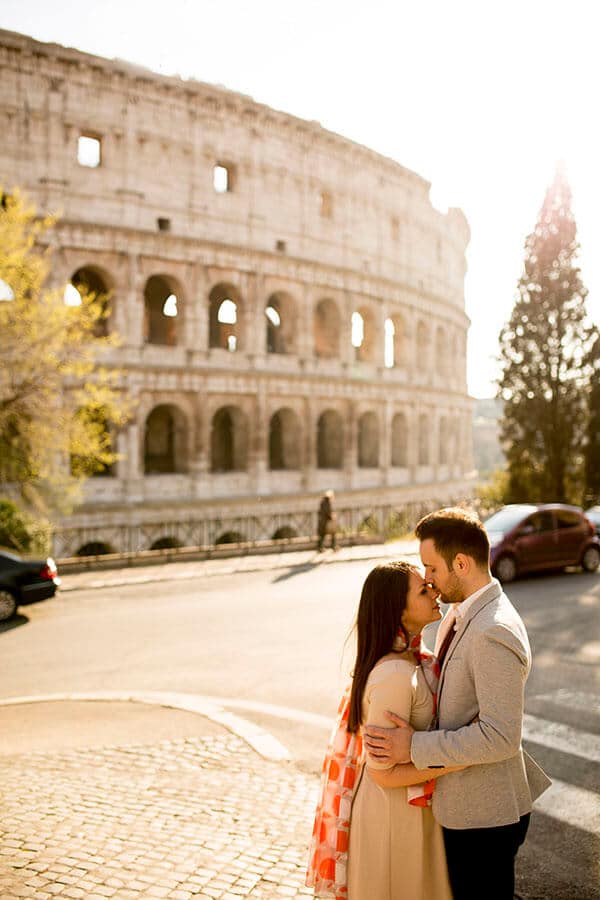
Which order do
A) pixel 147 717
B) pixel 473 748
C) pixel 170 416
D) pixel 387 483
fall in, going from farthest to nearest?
pixel 387 483, pixel 170 416, pixel 147 717, pixel 473 748

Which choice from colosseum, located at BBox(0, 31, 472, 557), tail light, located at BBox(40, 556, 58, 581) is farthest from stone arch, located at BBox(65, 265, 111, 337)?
tail light, located at BBox(40, 556, 58, 581)

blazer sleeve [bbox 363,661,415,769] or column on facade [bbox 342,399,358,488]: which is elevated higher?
column on facade [bbox 342,399,358,488]

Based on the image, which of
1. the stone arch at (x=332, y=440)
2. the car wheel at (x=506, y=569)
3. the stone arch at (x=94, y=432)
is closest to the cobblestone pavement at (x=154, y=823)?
the car wheel at (x=506, y=569)

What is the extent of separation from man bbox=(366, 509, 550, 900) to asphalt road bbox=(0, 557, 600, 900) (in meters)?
0.60

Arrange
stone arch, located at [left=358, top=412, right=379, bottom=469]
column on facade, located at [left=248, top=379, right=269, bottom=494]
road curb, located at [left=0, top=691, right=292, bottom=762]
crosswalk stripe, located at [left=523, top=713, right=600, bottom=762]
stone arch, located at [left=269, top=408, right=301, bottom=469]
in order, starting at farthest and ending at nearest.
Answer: stone arch, located at [left=358, top=412, right=379, bottom=469] < stone arch, located at [left=269, top=408, right=301, bottom=469] < column on facade, located at [left=248, top=379, right=269, bottom=494] < crosswalk stripe, located at [left=523, top=713, right=600, bottom=762] < road curb, located at [left=0, top=691, right=292, bottom=762]

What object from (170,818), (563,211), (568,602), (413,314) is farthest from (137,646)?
(563,211)

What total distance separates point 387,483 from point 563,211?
51.2 feet

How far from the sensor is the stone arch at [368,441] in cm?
3762

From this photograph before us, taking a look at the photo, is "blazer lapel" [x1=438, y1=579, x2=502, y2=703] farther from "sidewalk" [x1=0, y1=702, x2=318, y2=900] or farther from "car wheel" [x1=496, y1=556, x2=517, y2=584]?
"car wheel" [x1=496, y1=556, x2=517, y2=584]

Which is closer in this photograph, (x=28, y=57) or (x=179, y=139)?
(x=28, y=57)

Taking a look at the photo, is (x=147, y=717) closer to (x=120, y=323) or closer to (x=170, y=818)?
(x=170, y=818)

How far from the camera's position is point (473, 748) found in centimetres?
274

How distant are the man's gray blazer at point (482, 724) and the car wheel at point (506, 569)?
1352 cm

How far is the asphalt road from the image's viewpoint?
18.4 ft
